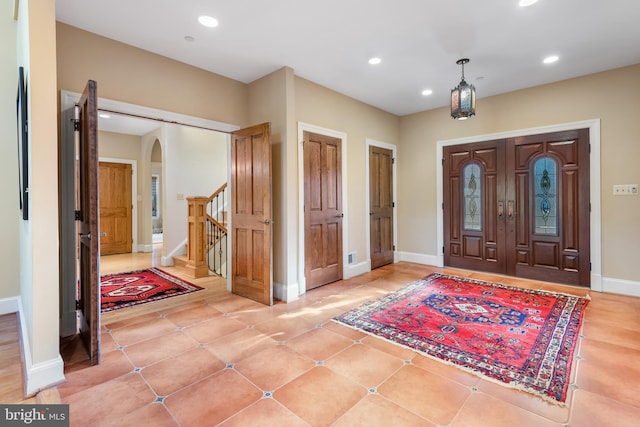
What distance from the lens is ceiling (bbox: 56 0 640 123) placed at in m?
2.71

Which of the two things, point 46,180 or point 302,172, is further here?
point 302,172

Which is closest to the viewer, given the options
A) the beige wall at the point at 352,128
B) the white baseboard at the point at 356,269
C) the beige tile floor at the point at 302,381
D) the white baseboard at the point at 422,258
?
the beige tile floor at the point at 302,381

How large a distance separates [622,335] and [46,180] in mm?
4903

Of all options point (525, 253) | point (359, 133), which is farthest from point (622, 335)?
point (359, 133)

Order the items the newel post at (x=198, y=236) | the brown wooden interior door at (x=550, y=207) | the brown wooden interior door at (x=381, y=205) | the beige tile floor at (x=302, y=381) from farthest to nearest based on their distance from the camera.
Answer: the brown wooden interior door at (x=381, y=205)
the newel post at (x=198, y=236)
the brown wooden interior door at (x=550, y=207)
the beige tile floor at (x=302, y=381)

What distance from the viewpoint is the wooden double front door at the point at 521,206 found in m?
4.36

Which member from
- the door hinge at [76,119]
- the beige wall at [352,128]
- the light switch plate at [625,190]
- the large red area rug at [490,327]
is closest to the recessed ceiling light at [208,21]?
the door hinge at [76,119]

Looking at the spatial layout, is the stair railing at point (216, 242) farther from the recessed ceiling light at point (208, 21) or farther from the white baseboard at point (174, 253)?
the recessed ceiling light at point (208, 21)

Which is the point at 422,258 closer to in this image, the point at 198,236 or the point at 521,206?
the point at 521,206

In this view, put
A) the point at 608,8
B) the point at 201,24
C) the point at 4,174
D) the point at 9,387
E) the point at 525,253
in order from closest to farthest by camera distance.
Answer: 1. the point at 9,387
2. the point at 608,8
3. the point at 201,24
4. the point at 4,174
5. the point at 525,253

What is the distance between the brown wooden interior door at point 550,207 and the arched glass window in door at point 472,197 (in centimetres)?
46

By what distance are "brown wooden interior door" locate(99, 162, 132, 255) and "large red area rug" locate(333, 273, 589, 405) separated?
632 centimetres

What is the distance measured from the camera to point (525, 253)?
189 inches

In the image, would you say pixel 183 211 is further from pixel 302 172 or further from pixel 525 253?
pixel 525 253
